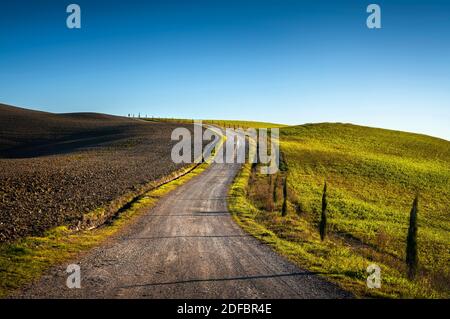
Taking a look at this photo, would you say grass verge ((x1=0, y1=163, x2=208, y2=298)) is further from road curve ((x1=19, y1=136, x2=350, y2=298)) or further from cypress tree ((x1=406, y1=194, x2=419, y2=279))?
cypress tree ((x1=406, y1=194, x2=419, y2=279))

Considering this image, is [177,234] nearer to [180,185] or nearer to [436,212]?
[180,185]

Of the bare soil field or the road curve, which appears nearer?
the road curve

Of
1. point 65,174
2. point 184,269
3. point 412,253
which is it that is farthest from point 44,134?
point 412,253

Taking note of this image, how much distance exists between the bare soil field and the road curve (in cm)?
460

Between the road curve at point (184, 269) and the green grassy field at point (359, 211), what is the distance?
4.48ft

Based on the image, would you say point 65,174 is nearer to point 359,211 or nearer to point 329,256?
point 329,256

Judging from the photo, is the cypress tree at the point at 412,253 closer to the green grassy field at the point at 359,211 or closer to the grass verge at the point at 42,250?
the green grassy field at the point at 359,211

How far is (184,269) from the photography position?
12594 mm

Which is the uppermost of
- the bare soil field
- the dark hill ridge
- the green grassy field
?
the dark hill ridge

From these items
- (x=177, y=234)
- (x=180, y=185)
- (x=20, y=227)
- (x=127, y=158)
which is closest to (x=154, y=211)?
(x=177, y=234)

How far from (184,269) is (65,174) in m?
25.6

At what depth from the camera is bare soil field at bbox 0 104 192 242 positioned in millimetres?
19141

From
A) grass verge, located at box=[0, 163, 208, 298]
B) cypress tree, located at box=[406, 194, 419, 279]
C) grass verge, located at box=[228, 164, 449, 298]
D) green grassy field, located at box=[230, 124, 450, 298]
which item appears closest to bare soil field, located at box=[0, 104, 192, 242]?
grass verge, located at box=[0, 163, 208, 298]
